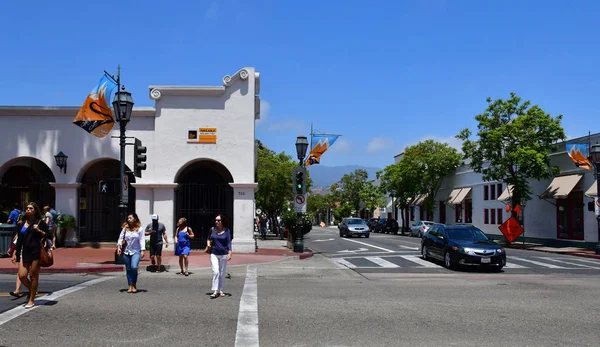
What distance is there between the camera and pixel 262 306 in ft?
32.7

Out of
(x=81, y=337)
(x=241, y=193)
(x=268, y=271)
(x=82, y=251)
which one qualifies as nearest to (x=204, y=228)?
(x=241, y=193)

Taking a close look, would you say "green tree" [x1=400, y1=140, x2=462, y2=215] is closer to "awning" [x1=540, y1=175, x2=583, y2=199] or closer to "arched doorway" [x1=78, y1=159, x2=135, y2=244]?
"awning" [x1=540, y1=175, x2=583, y2=199]

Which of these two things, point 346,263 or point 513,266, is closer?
point 513,266

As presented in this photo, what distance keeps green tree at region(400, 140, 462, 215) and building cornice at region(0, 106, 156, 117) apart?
1364 inches

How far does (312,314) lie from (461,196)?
135 ft

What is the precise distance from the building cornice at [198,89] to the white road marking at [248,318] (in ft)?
34.7

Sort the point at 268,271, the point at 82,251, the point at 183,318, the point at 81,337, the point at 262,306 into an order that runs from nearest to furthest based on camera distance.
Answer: the point at 81,337, the point at 183,318, the point at 262,306, the point at 268,271, the point at 82,251

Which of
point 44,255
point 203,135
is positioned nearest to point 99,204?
point 203,135

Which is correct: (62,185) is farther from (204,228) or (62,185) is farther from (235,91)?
(235,91)

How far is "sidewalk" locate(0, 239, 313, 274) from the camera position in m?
15.7

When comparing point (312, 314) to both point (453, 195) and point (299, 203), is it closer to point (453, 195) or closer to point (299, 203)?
point (299, 203)

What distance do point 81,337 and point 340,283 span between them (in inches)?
303

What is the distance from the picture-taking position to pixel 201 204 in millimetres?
22719

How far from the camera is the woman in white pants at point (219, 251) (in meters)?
11.1
